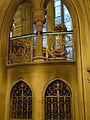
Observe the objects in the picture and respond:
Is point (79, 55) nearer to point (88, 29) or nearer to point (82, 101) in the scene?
point (88, 29)

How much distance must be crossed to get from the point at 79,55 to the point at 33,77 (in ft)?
4.74

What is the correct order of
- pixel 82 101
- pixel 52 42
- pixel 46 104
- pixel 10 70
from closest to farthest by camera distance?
pixel 82 101, pixel 46 104, pixel 10 70, pixel 52 42

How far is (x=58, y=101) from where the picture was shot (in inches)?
244

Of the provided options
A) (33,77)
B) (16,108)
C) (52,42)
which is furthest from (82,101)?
(52,42)

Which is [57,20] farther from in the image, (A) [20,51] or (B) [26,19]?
(A) [20,51]

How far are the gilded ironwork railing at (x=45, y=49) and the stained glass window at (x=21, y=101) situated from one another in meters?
0.81

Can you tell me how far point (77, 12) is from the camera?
6.50 metres

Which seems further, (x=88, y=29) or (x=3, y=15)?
(x=3, y=15)

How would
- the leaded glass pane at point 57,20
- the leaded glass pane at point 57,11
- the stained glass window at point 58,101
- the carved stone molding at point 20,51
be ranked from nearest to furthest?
the stained glass window at point 58,101 → the carved stone molding at point 20,51 → the leaded glass pane at point 57,20 → the leaded glass pane at point 57,11

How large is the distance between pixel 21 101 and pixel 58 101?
3.57 feet

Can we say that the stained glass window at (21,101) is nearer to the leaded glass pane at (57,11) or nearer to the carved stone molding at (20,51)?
the carved stone molding at (20,51)

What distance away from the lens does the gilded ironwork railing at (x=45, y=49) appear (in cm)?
657

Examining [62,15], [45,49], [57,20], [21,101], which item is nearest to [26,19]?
[57,20]

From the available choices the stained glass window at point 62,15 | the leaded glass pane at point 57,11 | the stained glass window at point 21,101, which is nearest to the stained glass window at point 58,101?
the stained glass window at point 21,101
